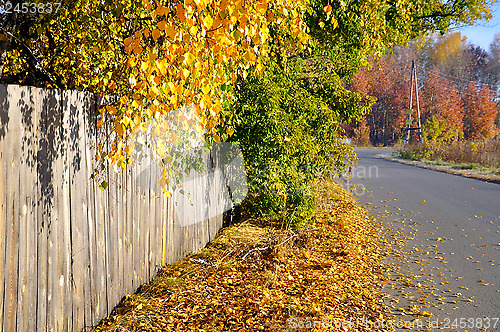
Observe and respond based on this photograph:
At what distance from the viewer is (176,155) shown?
4.47 metres

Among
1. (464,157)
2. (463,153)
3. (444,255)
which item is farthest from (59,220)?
(463,153)

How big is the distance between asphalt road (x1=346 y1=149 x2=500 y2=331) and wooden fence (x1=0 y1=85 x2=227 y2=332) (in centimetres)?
287

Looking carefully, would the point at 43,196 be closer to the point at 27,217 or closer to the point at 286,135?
the point at 27,217

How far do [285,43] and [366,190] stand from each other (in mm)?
7667

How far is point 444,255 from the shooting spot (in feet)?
19.5

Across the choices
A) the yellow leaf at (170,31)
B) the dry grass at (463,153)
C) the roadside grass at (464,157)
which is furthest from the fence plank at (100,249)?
the dry grass at (463,153)

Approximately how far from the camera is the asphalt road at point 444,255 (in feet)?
13.5

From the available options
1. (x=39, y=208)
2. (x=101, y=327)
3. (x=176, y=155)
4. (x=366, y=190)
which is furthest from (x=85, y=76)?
(x=366, y=190)

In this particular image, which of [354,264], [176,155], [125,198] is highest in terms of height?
[176,155]

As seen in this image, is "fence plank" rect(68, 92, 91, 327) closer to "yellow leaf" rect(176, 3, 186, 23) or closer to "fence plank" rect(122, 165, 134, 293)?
"fence plank" rect(122, 165, 134, 293)

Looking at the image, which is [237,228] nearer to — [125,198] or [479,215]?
[125,198]

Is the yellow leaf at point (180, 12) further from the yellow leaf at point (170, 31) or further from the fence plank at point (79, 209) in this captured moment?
the fence plank at point (79, 209)

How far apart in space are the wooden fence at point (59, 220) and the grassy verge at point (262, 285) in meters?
0.43

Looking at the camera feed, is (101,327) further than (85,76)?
No
